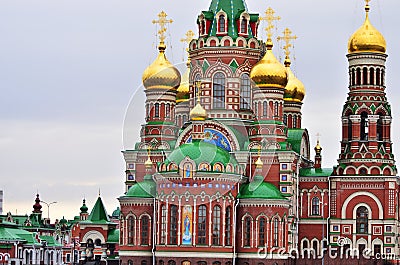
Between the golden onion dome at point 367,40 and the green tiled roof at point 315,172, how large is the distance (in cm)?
721

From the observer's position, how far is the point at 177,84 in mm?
65312

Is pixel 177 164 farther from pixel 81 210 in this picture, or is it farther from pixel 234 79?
pixel 81 210

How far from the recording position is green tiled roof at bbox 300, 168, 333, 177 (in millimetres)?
64062

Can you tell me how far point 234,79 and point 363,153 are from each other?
8409 millimetres

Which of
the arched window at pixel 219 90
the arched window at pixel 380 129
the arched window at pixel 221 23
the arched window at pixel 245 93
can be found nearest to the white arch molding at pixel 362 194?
the arched window at pixel 380 129

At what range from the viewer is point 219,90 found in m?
62.8

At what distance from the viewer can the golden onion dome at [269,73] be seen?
61656 millimetres

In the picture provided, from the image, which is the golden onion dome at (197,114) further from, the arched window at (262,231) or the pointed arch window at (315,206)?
the pointed arch window at (315,206)

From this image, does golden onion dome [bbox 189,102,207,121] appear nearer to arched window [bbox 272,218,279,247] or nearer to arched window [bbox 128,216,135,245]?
arched window [bbox 128,216,135,245]

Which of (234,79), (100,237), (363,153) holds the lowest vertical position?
(100,237)

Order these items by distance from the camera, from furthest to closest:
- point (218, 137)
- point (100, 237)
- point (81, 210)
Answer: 1. point (81, 210)
2. point (100, 237)
3. point (218, 137)

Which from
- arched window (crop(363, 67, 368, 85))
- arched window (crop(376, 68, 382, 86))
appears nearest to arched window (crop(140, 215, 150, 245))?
arched window (crop(363, 67, 368, 85))

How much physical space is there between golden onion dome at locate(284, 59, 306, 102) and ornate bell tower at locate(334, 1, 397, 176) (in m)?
6.19

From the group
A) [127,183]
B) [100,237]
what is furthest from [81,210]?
[127,183]
